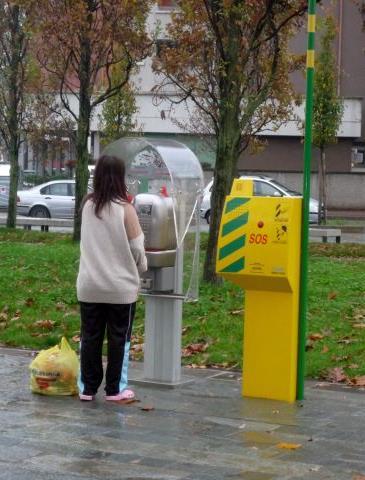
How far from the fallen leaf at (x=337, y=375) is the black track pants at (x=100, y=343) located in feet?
6.19

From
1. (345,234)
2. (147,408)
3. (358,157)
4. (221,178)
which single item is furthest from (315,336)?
(358,157)

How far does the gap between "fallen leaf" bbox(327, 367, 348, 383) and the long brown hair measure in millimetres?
2433

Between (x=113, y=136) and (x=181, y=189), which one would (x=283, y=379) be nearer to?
(x=181, y=189)

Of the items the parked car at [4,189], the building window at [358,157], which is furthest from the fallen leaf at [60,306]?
the building window at [358,157]

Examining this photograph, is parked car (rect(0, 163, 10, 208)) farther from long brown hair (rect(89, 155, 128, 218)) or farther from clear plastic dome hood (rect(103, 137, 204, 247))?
long brown hair (rect(89, 155, 128, 218))

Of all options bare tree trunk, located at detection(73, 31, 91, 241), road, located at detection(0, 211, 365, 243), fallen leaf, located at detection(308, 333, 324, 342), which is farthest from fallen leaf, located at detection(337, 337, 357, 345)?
road, located at detection(0, 211, 365, 243)

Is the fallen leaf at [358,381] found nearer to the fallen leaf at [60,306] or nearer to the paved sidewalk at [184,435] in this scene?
the paved sidewalk at [184,435]

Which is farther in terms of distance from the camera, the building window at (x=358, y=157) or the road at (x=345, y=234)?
the building window at (x=358, y=157)

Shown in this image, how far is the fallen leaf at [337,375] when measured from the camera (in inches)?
354

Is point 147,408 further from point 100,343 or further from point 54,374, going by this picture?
point 54,374

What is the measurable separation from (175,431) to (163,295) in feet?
5.53

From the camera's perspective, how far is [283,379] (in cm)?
812

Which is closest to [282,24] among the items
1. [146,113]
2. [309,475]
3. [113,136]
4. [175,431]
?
[175,431]

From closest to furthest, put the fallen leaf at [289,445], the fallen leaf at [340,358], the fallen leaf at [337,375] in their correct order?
the fallen leaf at [289,445] < the fallen leaf at [337,375] < the fallen leaf at [340,358]
